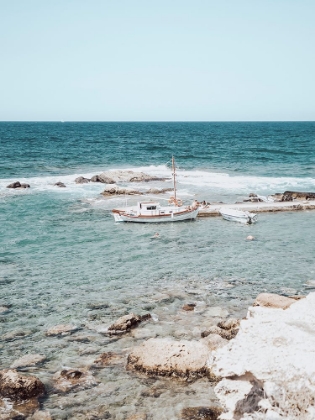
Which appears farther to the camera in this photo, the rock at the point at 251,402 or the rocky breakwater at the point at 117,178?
the rocky breakwater at the point at 117,178

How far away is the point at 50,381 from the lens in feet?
44.4

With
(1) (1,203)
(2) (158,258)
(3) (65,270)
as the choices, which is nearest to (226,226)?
(2) (158,258)

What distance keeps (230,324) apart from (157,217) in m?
21.2

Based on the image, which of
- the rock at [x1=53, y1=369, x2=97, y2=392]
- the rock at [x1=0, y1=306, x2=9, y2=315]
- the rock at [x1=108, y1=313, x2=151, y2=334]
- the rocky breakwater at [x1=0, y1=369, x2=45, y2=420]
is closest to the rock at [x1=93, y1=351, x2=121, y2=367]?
the rock at [x1=53, y1=369, x2=97, y2=392]

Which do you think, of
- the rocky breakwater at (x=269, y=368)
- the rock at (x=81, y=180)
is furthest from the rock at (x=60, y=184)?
the rocky breakwater at (x=269, y=368)

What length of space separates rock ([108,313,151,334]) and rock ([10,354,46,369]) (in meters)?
3.01

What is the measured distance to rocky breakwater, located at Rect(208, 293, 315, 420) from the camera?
32.8 feet

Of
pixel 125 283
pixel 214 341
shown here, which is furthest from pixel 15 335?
pixel 214 341

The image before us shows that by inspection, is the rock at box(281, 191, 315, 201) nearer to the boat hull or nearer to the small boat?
the small boat

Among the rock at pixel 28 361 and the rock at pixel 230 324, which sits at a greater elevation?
the rock at pixel 230 324

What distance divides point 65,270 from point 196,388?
13.5 metres

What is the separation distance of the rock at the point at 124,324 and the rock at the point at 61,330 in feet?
5.06

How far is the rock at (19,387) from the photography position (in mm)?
12445

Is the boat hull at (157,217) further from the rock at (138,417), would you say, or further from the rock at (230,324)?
the rock at (138,417)
